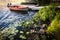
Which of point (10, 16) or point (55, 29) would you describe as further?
point (10, 16)

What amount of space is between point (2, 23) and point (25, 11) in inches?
14.9

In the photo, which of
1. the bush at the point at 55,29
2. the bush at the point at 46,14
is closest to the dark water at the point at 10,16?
the bush at the point at 46,14

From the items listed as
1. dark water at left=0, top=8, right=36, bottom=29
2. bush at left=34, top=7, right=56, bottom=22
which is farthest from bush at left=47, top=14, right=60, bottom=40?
dark water at left=0, top=8, right=36, bottom=29

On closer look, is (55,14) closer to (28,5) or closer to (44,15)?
(44,15)

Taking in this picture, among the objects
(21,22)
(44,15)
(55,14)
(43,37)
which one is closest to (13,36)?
(21,22)

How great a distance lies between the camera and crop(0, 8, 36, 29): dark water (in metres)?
Answer: 1.73

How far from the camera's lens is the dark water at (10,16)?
1.73 m

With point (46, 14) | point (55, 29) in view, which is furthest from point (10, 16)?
point (55, 29)

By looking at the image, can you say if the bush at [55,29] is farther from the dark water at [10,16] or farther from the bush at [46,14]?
the dark water at [10,16]

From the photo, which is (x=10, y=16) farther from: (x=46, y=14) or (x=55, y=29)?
(x=55, y=29)

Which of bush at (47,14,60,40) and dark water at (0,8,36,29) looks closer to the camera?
bush at (47,14,60,40)

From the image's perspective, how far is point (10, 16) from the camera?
6.03ft

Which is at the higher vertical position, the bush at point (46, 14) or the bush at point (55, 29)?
the bush at point (46, 14)

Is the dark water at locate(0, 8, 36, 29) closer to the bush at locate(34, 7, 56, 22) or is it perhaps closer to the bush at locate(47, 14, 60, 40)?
the bush at locate(34, 7, 56, 22)
